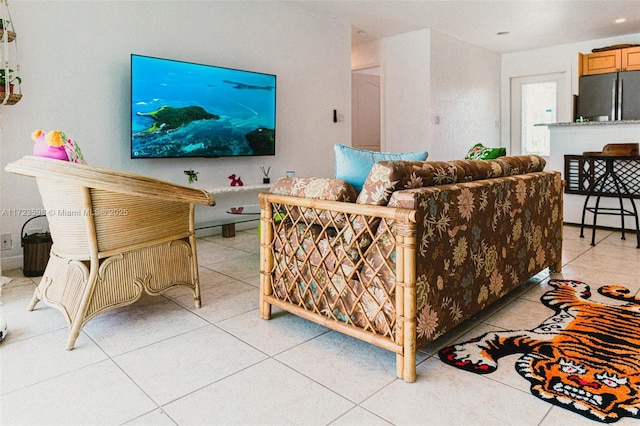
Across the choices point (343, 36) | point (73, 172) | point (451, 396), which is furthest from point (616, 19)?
point (73, 172)

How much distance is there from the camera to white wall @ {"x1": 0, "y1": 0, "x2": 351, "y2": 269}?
3.18m

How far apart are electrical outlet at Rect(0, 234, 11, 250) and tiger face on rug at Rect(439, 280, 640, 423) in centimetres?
313

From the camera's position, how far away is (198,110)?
4.01 metres

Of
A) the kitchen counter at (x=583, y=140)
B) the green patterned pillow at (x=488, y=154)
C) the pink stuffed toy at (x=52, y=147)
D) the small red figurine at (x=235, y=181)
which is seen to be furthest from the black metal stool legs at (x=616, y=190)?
the pink stuffed toy at (x=52, y=147)

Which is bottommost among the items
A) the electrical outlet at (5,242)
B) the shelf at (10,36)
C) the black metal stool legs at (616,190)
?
the electrical outlet at (5,242)

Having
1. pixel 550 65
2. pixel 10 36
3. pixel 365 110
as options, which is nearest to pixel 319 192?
pixel 10 36

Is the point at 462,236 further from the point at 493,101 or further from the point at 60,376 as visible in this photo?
the point at 493,101

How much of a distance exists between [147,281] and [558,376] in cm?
182

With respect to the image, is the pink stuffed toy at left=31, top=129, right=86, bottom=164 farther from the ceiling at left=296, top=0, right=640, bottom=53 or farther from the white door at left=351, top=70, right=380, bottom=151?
the white door at left=351, top=70, right=380, bottom=151

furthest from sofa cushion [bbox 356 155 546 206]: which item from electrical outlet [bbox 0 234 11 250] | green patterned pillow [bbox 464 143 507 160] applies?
electrical outlet [bbox 0 234 11 250]

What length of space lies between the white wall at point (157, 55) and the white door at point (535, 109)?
378 centimetres

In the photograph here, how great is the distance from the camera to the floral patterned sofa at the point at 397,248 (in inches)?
62.3

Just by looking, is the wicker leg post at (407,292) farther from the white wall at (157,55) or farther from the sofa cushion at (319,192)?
the white wall at (157,55)

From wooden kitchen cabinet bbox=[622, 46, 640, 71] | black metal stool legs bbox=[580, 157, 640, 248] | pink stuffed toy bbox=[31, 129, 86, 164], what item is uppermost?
wooden kitchen cabinet bbox=[622, 46, 640, 71]
